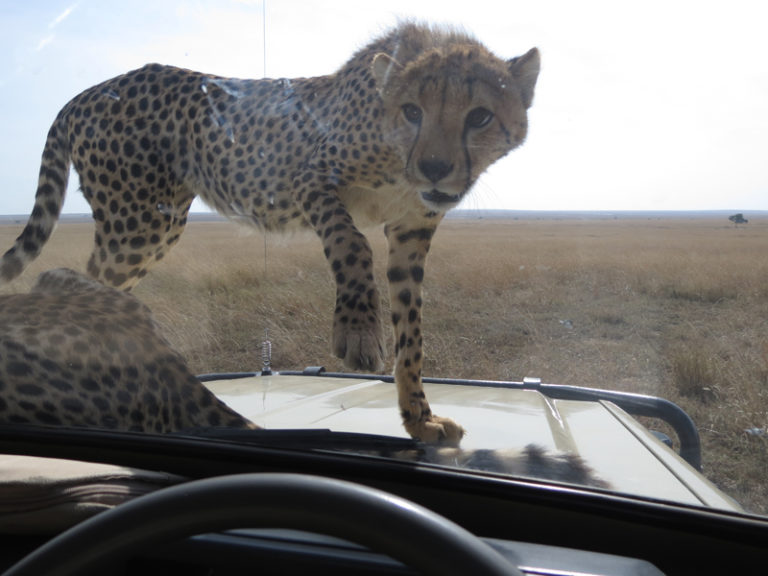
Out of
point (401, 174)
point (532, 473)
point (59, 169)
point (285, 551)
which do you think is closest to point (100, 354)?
point (285, 551)

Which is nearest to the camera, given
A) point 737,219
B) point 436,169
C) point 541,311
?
point 436,169

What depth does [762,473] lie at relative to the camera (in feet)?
5.03

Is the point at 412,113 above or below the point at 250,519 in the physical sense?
above

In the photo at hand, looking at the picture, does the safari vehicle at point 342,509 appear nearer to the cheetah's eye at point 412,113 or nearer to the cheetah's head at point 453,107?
the cheetah's head at point 453,107

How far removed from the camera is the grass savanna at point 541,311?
6.09 ft

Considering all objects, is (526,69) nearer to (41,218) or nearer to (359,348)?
(359,348)

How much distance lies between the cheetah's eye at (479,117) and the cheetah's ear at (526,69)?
3.9 inches

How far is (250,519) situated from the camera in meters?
0.73

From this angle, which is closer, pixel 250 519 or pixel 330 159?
pixel 250 519

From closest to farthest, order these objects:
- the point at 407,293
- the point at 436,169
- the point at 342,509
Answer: the point at 342,509
the point at 436,169
the point at 407,293

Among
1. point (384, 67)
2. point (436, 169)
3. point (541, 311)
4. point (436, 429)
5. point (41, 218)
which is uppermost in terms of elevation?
point (384, 67)

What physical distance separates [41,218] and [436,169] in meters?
1.07

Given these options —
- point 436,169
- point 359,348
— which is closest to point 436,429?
point 359,348

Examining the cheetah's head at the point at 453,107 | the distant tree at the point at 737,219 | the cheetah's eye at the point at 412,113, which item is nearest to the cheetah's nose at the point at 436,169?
the cheetah's head at the point at 453,107
